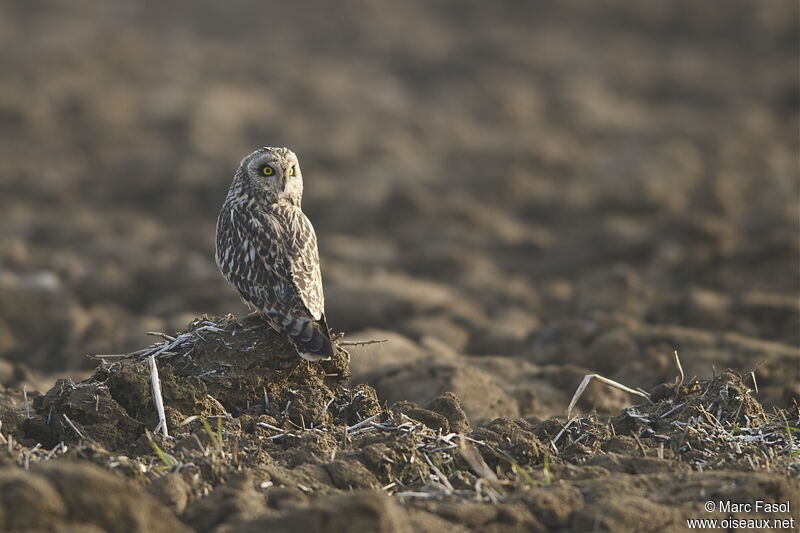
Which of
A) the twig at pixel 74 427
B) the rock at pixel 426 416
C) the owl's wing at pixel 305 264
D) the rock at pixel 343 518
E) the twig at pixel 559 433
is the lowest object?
the twig at pixel 559 433

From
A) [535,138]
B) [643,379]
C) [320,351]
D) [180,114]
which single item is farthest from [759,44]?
[320,351]

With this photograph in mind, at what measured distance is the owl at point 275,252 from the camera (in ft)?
21.2

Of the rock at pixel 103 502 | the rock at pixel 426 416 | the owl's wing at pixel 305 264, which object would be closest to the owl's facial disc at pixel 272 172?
the owl's wing at pixel 305 264

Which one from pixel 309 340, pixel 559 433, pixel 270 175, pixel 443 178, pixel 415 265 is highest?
pixel 270 175

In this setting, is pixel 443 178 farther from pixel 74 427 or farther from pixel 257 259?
pixel 74 427

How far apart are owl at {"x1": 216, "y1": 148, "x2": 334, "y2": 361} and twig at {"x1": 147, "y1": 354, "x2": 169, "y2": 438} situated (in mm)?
760

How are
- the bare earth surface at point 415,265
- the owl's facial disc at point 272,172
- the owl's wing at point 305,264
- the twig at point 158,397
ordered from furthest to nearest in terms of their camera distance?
the owl's facial disc at point 272,172 → the owl's wing at point 305,264 → the twig at point 158,397 → the bare earth surface at point 415,265

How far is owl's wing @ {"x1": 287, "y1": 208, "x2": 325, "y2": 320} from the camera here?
6590mm

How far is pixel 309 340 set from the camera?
628cm

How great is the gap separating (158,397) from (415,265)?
8.73 meters

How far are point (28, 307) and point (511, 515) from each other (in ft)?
29.0

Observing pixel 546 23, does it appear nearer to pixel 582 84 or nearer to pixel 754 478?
pixel 582 84

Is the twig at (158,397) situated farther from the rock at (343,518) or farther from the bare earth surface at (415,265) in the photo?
the rock at (343,518)

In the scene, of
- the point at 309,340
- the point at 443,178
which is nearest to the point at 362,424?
the point at 309,340
